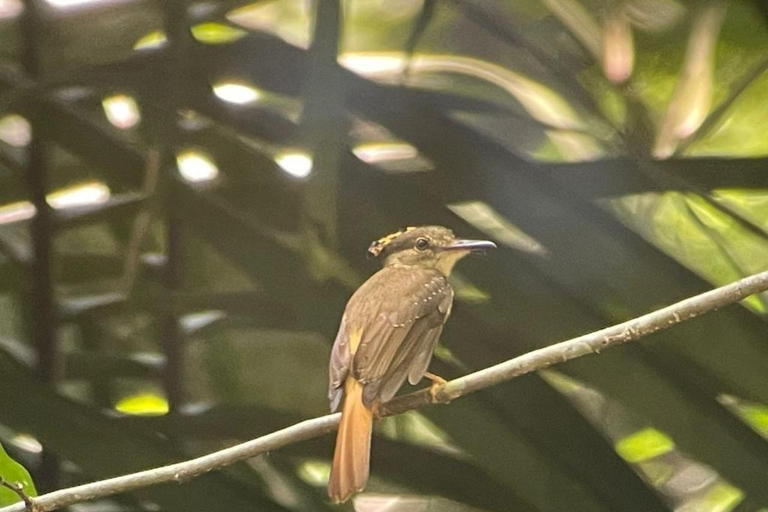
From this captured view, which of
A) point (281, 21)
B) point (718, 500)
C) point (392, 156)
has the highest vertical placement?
point (281, 21)

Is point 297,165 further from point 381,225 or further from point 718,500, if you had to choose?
point 718,500

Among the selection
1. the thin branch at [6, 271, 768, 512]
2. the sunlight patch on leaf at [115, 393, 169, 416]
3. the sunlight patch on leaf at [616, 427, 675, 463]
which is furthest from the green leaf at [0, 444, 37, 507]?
the sunlight patch on leaf at [616, 427, 675, 463]

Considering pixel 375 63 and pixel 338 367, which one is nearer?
pixel 338 367

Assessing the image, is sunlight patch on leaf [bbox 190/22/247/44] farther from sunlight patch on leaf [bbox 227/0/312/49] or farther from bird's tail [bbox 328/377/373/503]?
bird's tail [bbox 328/377/373/503]

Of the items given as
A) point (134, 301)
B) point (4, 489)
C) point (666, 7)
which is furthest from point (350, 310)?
point (666, 7)

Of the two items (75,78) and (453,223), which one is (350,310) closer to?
(453,223)

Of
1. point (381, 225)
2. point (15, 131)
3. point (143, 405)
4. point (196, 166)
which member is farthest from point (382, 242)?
point (15, 131)
